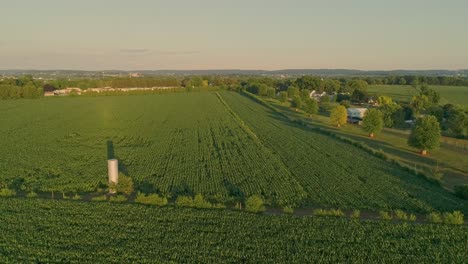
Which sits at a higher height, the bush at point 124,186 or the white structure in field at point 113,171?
the white structure in field at point 113,171

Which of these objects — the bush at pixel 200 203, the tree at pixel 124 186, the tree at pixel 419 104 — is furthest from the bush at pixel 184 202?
the tree at pixel 419 104

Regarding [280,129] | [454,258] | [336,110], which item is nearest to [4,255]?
[454,258]

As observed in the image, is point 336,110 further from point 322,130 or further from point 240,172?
point 240,172

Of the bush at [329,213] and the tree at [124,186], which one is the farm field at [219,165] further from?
the bush at [329,213]

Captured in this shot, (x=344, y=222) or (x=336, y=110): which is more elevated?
(x=336, y=110)

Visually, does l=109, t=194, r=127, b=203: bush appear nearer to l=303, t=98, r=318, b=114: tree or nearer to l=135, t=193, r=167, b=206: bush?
l=135, t=193, r=167, b=206: bush

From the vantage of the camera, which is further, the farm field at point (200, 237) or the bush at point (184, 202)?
the bush at point (184, 202)
